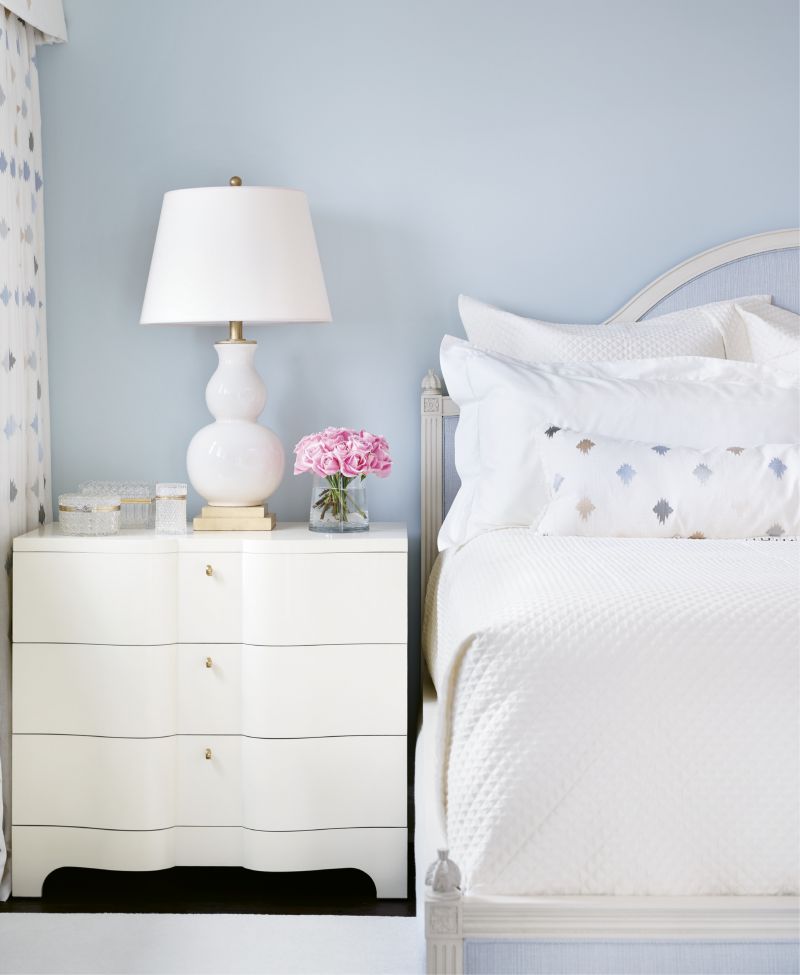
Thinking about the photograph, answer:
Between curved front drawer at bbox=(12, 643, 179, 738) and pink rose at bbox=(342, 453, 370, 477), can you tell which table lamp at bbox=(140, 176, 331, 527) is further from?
curved front drawer at bbox=(12, 643, 179, 738)

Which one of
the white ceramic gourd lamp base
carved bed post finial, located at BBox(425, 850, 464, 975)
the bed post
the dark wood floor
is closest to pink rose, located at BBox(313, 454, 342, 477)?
the white ceramic gourd lamp base

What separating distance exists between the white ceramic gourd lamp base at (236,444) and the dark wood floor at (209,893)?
2.74ft

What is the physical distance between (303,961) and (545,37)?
218cm

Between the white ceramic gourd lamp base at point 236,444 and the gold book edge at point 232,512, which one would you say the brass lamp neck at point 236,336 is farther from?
the gold book edge at point 232,512

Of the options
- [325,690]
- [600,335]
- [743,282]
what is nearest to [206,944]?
[325,690]

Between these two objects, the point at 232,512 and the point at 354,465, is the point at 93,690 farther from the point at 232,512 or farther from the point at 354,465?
the point at 354,465

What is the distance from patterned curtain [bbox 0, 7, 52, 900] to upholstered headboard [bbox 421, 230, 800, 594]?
0.95 metres

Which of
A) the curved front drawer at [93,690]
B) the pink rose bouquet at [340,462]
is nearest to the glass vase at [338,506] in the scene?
the pink rose bouquet at [340,462]

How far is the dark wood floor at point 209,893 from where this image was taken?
7.22 ft

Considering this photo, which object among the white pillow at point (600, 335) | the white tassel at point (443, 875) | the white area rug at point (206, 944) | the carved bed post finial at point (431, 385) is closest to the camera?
the white tassel at point (443, 875)

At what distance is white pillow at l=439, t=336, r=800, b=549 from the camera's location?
216 centimetres

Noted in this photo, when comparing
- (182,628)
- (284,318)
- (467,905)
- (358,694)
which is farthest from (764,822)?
(284,318)

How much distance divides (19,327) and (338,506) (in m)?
0.86

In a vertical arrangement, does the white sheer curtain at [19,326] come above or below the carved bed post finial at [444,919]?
above
